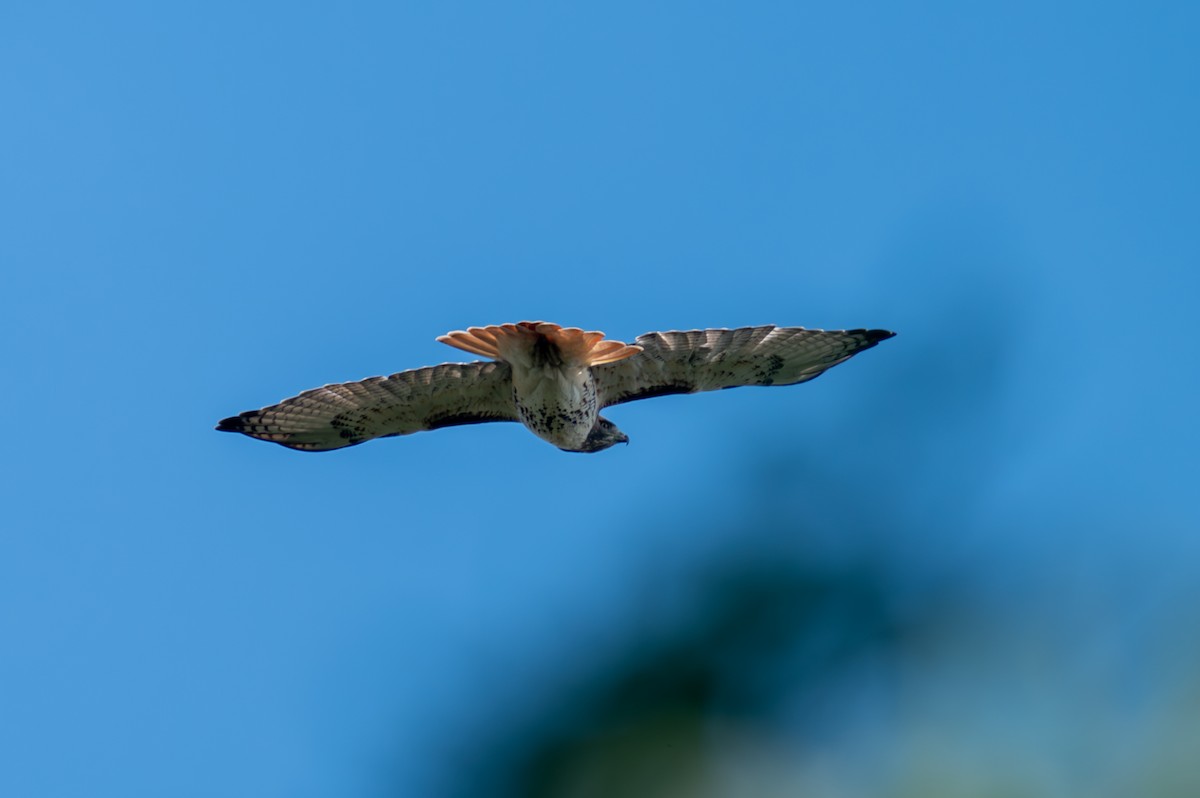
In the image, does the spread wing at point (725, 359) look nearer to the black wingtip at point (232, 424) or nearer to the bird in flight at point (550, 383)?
the bird in flight at point (550, 383)

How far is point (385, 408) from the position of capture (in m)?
9.86

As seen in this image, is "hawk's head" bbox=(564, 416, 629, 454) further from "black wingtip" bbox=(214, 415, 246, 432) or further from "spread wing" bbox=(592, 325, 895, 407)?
"black wingtip" bbox=(214, 415, 246, 432)

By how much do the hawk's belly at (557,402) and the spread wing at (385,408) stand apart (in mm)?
228

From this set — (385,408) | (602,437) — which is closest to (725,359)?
(602,437)

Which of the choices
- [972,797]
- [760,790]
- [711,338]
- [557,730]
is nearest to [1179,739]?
[972,797]

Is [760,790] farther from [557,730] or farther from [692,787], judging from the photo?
[557,730]

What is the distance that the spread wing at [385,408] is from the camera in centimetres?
964

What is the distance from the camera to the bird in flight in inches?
370

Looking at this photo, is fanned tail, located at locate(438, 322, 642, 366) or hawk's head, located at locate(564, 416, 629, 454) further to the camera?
hawk's head, located at locate(564, 416, 629, 454)

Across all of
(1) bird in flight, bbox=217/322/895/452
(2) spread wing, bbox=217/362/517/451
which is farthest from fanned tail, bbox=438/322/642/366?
(2) spread wing, bbox=217/362/517/451

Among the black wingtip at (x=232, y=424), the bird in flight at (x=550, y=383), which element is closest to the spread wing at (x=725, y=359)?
the bird in flight at (x=550, y=383)

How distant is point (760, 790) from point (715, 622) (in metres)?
1.15

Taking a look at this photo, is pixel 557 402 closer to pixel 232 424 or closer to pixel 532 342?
pixel 532 342

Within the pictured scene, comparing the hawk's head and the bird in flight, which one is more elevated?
the bird in flight
